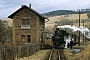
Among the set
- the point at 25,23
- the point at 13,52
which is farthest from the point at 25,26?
the point at 13,52

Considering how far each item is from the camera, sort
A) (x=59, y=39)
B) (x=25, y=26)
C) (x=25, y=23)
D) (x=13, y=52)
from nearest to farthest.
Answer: (x=13, y=52), (x=59, y=39), (x=25, y=26), (x=25, y=23)

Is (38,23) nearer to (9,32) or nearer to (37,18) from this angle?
(37,18)

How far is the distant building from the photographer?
47125mm

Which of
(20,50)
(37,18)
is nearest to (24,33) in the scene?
(37,18)

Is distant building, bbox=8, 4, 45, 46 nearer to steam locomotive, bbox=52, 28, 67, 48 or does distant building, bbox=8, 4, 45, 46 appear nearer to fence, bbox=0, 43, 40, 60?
steam locomotive, bbox=52, 28, 67, 48

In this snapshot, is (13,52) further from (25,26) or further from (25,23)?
(25,23)

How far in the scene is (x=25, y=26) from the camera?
4738 centimetres

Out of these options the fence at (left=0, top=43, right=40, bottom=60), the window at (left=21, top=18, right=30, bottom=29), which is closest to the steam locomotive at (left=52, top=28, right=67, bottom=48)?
the window at (left=21, top=18, right=30, bottom=29)

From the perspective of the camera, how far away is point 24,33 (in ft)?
155

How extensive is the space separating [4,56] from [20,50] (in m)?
6.64

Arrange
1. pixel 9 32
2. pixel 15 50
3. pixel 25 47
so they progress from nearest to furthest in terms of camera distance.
Answer: pixel 15 50, pixel 25 47, pixel 9 32

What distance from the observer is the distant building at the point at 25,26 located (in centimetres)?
4712

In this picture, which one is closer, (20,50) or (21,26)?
(20,50)

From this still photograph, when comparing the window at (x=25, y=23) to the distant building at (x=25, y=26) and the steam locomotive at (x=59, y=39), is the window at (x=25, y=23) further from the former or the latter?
the steam locomotive at (x=59, y=39)
